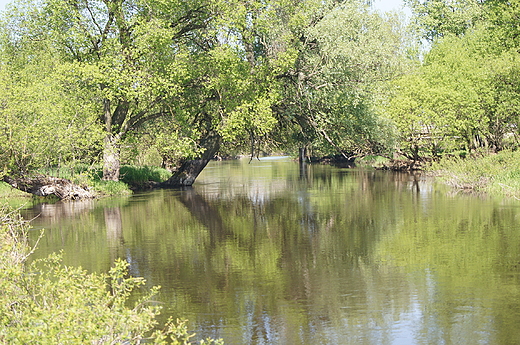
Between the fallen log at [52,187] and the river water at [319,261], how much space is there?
183 centimetres

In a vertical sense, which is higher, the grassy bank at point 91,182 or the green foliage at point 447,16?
the green foliage at point 447,16

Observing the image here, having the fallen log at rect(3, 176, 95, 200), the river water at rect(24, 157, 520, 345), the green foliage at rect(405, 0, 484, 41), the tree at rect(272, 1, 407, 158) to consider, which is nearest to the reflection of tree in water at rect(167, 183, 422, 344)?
the river water at rect(24, 157, 520, 345)

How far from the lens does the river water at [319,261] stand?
12.2 meters

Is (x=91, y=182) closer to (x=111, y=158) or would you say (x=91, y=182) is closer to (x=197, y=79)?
(x=111, y=158)

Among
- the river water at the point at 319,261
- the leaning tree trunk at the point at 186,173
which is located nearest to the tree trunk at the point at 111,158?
the river water at the point at 319,261

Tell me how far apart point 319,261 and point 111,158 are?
2453 centimetres

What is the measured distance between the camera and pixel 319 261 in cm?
1816

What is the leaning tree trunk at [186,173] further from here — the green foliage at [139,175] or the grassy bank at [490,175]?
the grassy bank at [490,175]

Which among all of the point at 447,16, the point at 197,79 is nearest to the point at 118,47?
the point at 197,79

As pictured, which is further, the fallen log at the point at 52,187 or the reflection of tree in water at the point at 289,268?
the fallen log at the point at 52,187

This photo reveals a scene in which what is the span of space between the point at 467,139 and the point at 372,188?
1439 centimetres

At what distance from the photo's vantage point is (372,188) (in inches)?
1626

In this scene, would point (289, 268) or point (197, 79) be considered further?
point (197, 79)

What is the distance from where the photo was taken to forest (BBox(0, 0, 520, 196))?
35.2m
